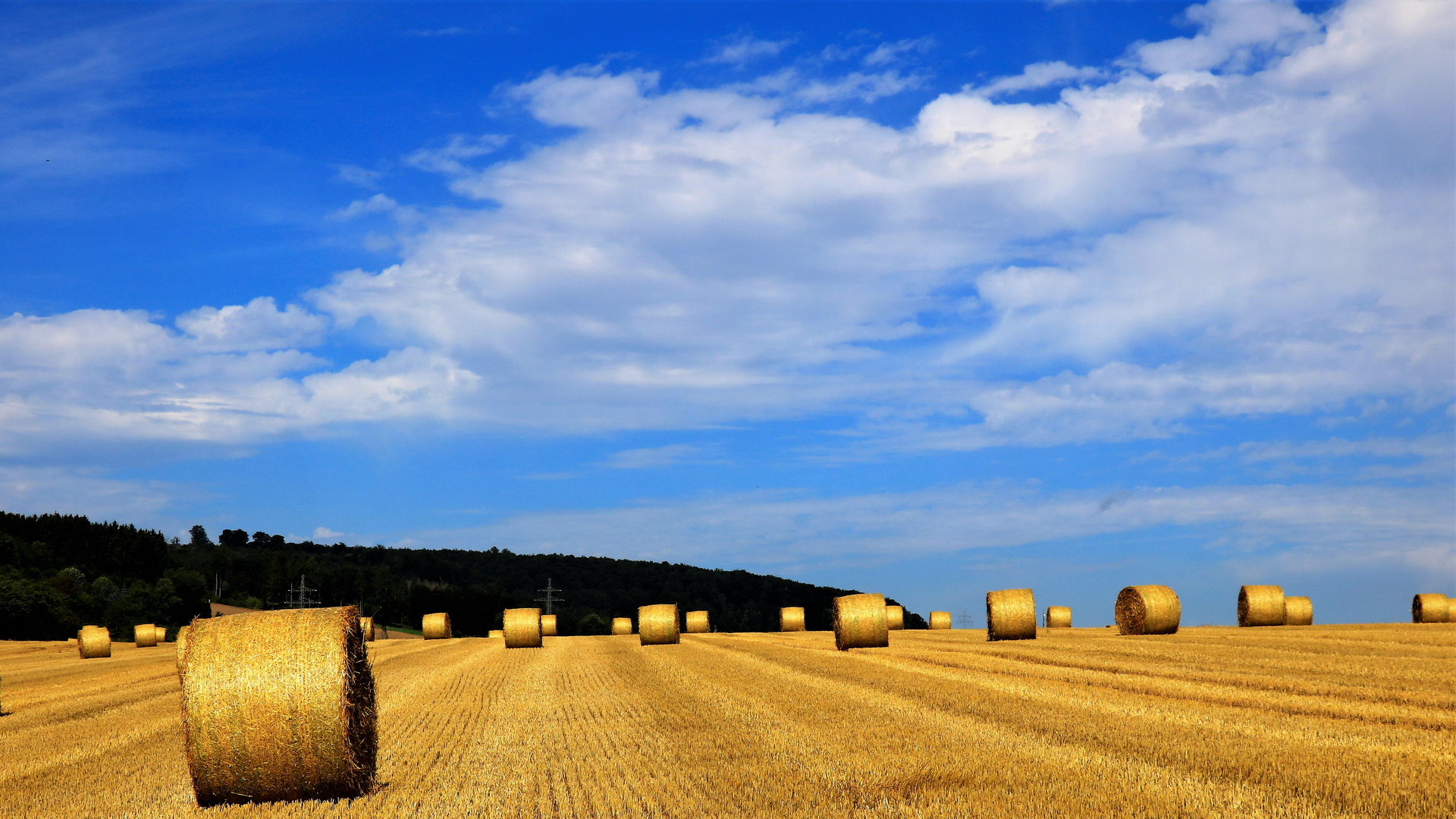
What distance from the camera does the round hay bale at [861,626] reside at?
Answer: 28375mm

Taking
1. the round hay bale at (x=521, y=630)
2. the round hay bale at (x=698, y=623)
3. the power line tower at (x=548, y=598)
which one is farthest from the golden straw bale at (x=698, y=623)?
the power line tower at (x=548, y=598)

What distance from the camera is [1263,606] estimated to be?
3391 cm

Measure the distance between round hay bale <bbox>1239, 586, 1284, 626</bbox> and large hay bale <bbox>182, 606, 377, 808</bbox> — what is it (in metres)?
31.1

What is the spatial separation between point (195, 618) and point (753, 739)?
219 inches

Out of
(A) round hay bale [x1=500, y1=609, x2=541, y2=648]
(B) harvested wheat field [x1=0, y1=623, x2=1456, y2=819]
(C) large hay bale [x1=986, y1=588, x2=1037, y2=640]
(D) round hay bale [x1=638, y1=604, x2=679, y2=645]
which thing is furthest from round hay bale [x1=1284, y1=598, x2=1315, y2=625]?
(A) round hay bale [x1=500, y1=609, x2=541, y2=648]

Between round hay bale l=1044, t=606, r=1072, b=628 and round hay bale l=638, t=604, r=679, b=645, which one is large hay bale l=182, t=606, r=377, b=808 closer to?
round hay bale l=638, t=604, r=679, b=645

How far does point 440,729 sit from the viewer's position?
13.0 meters

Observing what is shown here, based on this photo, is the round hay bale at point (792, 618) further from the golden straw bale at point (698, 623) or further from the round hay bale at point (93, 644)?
the round hay bale at point (93, 644)

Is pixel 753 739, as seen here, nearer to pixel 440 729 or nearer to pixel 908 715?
pixel 908 715

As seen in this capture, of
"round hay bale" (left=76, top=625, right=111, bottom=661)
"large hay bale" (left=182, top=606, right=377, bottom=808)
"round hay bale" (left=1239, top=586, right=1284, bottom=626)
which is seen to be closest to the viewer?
"large hay bale" (left=182, top=606, right=377, bottom=808)

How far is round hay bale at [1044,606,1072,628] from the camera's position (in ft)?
150

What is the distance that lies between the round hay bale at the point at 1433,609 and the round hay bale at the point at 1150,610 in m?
11.1

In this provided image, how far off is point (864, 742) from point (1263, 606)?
28.0 meters

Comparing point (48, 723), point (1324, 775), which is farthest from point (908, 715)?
point (48, 723)
